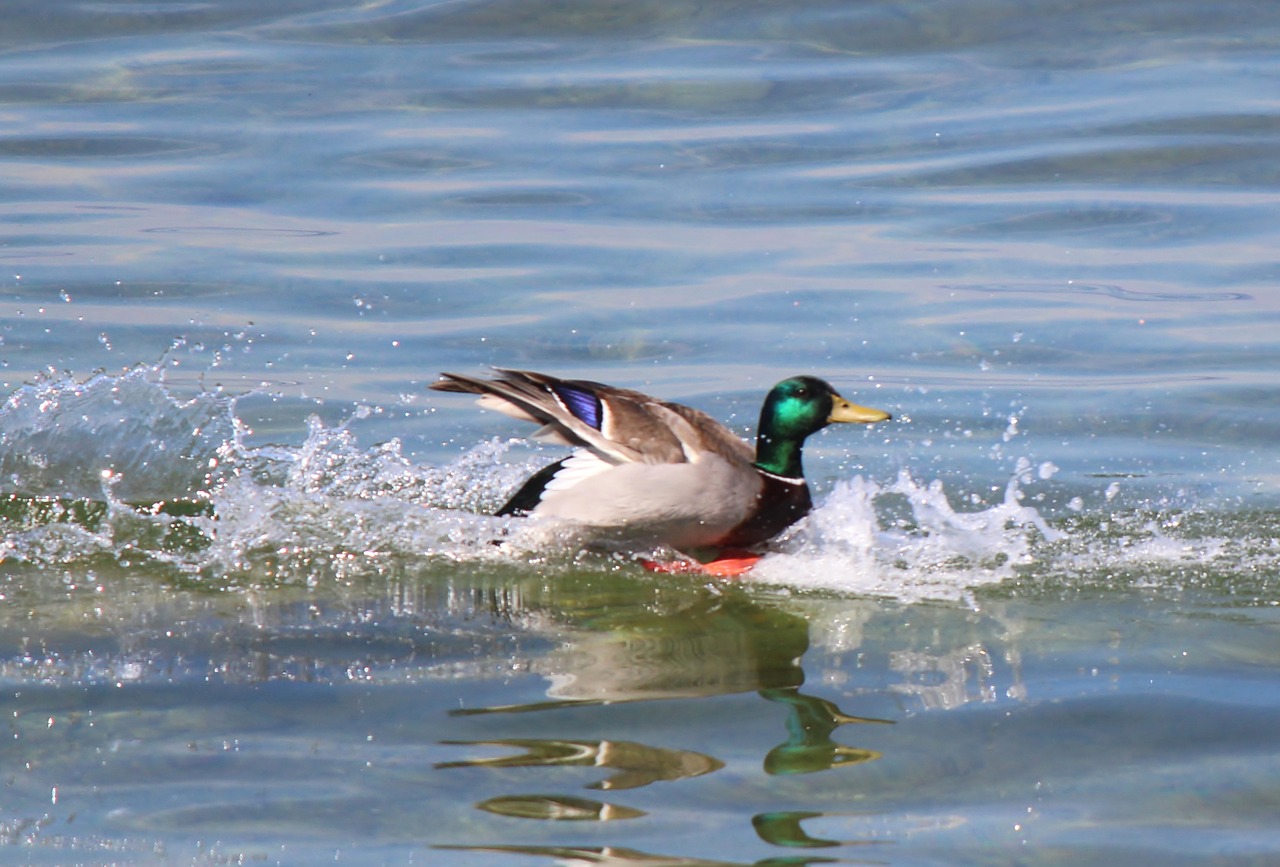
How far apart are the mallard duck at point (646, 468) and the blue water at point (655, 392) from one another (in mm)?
187

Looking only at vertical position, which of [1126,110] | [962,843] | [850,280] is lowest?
[962,843]

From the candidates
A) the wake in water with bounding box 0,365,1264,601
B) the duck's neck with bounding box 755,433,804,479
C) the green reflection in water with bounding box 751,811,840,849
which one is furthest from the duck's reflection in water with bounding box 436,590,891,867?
the duck's neck with bounding box 755,433,804,479

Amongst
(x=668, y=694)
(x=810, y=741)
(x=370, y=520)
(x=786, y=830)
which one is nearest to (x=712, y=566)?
(x=370, y=520)

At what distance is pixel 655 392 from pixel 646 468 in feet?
8.25

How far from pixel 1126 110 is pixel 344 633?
11518 millimetres

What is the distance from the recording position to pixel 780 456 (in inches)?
278

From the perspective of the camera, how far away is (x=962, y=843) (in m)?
4.28

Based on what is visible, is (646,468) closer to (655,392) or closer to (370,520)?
(370,520)

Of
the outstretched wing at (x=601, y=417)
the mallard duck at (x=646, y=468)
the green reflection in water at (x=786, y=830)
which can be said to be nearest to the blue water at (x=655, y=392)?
the green reflection in water at (x=786, y=830)

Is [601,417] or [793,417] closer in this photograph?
[601,417]

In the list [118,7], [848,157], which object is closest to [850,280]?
[848,157]

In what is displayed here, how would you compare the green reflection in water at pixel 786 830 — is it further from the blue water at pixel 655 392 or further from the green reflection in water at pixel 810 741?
the green reflection in water at pixel 810 741

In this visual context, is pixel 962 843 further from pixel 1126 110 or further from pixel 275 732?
pixel 1126 110

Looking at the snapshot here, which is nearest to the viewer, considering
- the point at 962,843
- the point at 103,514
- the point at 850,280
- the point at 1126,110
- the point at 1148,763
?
the point at 962,843
